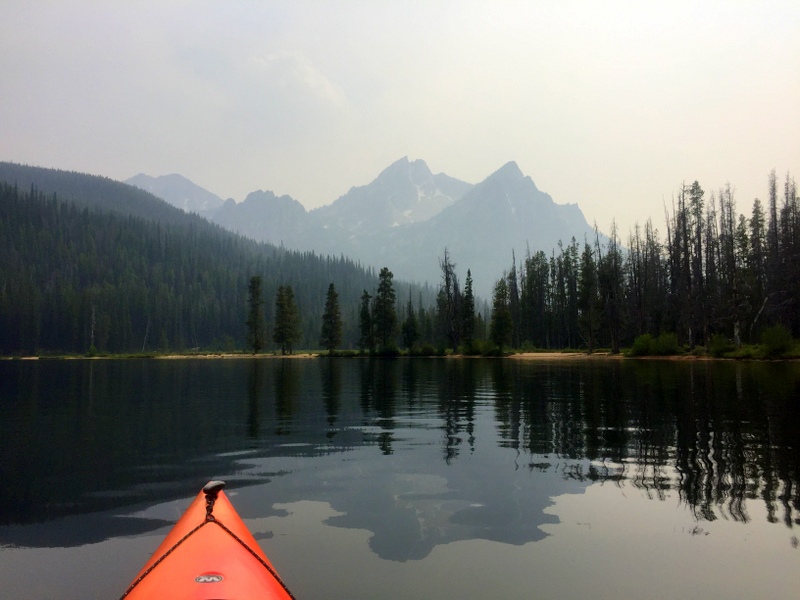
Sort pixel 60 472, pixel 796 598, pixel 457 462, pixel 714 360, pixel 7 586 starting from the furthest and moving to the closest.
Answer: pixel 714 360
pixel 457 462
pixel 60 472
pixel 7 586
pixel 796 598

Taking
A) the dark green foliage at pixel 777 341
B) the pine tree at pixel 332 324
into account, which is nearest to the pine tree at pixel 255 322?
the pine tree at pixel 332 324

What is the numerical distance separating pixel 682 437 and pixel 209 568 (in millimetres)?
15229

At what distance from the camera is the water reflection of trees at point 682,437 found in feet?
35.1

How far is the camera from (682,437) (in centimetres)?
1616

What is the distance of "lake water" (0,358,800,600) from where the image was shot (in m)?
7.10

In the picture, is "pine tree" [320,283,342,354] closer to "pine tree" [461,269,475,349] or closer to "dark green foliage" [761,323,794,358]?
"pine tree" [461,269,475,349]

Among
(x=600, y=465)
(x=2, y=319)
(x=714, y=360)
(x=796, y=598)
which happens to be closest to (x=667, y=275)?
(x=714, y=360)

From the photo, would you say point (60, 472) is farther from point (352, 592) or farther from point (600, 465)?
point (600, 465)

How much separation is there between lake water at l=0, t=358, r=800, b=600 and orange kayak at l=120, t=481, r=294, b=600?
4.40 ft

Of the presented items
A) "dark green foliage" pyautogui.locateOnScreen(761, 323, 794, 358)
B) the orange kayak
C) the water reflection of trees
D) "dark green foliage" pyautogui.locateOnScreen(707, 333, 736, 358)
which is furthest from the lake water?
"dark green foliage" pyautogui.locateOnScreen(707, 333, 736, 358)

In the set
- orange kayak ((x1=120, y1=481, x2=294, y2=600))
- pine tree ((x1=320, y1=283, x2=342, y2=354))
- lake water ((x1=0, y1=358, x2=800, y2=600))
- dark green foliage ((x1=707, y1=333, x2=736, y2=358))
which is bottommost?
lake water ((x1=0, y1=358, x2=800, y2=600))

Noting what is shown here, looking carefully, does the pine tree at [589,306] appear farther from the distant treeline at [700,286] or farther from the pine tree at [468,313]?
the pine tree at [468,313]

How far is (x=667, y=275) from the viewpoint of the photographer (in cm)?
9662

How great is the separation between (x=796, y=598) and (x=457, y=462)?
801cm
